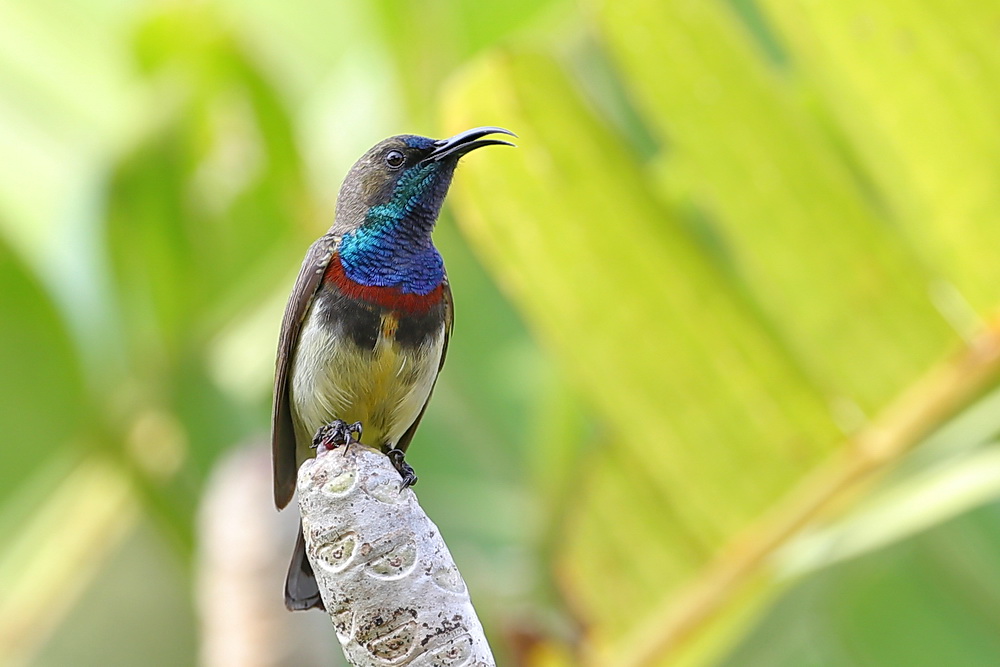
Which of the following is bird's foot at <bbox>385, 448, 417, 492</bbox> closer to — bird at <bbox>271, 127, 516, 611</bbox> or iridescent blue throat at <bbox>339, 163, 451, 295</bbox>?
bird at <bbox>271, 127, 516, 611</bbox>

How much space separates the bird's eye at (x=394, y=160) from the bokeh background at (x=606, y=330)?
31cm

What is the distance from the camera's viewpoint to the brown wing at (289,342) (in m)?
2.47

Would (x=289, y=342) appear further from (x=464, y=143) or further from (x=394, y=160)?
(x=464, y=143)

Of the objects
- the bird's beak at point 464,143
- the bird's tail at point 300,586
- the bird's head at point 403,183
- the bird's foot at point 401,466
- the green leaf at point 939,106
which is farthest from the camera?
the green leaf at point 939,106

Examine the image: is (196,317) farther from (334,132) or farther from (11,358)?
(334,132)

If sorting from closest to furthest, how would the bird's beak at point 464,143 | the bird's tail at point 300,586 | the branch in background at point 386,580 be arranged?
the branch in background at point 386,580
the bird's tail at point 300,586
the bird's beak at point 464,143

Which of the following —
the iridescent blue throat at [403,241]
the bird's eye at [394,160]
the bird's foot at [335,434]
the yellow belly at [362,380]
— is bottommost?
the bird's foot at [335,434]

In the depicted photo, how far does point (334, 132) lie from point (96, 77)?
1.45m

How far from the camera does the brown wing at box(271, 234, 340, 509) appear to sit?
2475 millimetres

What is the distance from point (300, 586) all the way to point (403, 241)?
0.77 metres

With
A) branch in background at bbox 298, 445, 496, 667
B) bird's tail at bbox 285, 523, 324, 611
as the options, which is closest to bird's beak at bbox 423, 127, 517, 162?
bird's tail at bbox 285, 523, 324, 611

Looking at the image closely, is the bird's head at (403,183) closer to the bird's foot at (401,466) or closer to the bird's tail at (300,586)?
the bird's foot at (401,466)

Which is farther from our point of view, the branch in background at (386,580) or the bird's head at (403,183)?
the bird's head at (403,183)

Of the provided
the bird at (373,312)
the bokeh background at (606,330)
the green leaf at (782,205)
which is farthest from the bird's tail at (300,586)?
the green leaf at (782,205)
